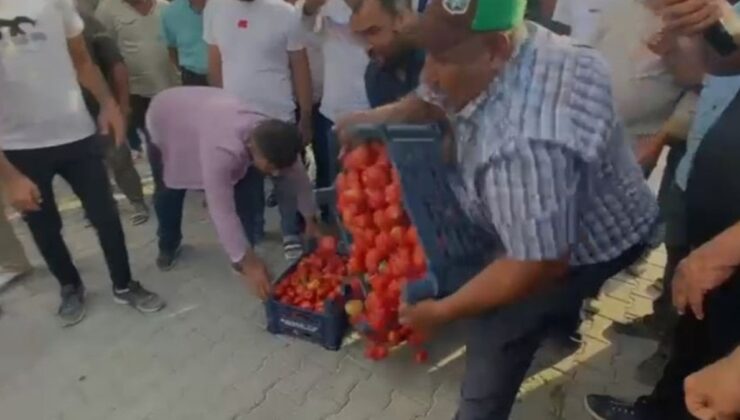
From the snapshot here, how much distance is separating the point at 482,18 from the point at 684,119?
1.49m

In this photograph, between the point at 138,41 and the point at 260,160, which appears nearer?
the point at 260,160

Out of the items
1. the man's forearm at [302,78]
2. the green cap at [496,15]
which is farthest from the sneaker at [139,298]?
the green cap at [496,15]

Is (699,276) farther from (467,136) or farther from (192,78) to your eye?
(192,78)

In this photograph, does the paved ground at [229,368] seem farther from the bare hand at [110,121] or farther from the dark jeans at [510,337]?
the bare hand at [110,121]

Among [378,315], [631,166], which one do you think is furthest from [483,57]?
[378,315]

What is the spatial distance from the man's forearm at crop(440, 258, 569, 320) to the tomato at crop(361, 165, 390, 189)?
56 centimetres

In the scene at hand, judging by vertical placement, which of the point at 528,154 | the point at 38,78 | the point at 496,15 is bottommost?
the point at 38,78

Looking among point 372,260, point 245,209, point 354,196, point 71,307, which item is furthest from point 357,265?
point 71,307

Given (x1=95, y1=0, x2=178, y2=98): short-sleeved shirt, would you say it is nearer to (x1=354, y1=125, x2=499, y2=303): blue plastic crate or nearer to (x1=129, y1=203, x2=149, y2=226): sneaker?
(x1=129, y1=203, x2=149, y2=226): sneaker

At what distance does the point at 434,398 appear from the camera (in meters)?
2.92

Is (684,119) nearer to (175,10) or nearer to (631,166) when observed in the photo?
(631,166)

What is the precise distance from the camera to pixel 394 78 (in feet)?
9.53

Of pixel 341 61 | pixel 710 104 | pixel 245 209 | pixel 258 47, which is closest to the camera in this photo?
pixel 710 104

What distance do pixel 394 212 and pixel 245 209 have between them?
159cm
